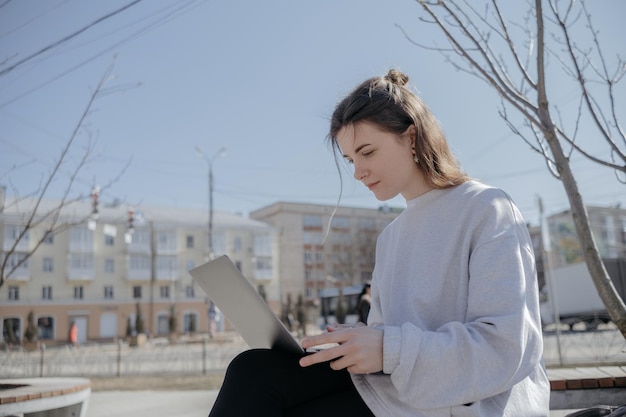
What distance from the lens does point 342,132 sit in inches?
62.6

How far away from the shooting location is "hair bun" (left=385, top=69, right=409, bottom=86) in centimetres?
163

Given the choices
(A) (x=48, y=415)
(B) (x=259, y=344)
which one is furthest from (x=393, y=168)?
(A) (x=48, y=415)

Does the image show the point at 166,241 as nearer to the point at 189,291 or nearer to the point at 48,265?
the point at 189,291

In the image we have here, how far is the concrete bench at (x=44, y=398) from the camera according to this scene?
2.78 m

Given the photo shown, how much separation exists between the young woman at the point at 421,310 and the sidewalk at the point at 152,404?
13.9 ft

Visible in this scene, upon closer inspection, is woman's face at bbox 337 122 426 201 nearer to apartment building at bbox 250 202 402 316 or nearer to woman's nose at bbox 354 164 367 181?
woman's nose at bbox 354 164 367 181

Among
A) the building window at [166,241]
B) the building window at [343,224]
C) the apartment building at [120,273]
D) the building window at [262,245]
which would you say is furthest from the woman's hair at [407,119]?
the building window at [262,245]

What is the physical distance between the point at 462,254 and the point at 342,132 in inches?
19.6

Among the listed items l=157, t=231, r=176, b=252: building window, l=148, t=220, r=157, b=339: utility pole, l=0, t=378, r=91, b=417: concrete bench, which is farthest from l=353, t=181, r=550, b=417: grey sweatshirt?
l=157, t=231, r=176, b=252: building window

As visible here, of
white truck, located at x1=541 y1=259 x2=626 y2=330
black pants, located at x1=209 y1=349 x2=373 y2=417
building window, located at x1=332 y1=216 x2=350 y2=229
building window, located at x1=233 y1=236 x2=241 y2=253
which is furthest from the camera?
building window, located at x1=233 y1=236 x2=241 y2=253

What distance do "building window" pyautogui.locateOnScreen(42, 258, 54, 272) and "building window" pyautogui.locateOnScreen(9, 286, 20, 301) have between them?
7.02ft

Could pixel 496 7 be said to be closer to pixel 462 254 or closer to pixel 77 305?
pixel 462 254

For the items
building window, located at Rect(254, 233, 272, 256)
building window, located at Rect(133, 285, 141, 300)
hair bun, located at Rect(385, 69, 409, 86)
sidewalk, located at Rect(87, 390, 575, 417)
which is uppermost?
building window, located at Rect(254, 233, 272, 256)

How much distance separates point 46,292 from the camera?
38375 mm
